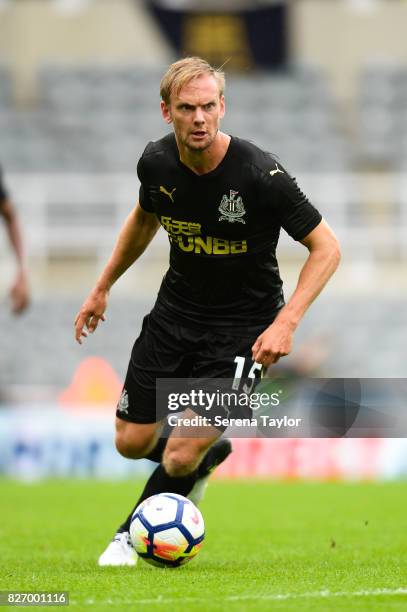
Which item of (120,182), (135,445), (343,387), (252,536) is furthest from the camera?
(120,182)

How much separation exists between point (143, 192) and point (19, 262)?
122 inches

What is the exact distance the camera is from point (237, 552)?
7.16m

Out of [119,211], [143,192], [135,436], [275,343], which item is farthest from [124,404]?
[119,211]

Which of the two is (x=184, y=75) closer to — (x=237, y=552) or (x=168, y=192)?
(x=168, y=192)

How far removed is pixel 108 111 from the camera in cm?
2098

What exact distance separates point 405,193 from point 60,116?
5.65 metres

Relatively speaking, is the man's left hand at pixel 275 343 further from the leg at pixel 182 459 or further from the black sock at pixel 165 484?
the black sock at pixel 165 484

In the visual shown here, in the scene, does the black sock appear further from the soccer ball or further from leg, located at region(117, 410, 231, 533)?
the soccer ball

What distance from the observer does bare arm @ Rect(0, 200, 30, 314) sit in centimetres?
891

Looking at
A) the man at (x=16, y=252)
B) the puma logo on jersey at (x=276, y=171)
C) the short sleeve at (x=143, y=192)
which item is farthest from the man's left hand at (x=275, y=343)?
the man at (x=16, y=252)

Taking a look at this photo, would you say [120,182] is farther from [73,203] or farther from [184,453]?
[184,453]

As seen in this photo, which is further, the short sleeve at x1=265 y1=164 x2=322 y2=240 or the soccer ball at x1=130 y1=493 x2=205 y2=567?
the soccer ball at x1=130 y1=493 x2=205 y2=567

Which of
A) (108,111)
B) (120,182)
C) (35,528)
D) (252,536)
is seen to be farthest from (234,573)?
(108,111)

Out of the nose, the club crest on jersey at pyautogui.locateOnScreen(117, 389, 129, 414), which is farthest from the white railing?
the nose
